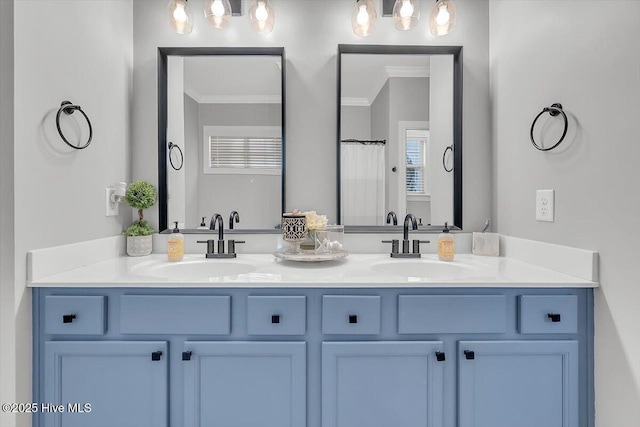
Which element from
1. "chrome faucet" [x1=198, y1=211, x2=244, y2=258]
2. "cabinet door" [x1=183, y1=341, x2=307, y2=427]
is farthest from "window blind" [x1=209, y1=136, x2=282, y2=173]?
"cabinet door" [x1=183, y1=341, x2=307, y2=427]

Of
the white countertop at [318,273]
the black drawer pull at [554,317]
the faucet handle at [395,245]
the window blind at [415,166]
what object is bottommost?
the black drawer pull at [554,317]

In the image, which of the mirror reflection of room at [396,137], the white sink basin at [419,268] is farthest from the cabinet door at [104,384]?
the mirror reflection of room at [396,137]

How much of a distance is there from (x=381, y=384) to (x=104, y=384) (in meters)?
0.93

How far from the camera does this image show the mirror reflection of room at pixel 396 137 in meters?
1.72

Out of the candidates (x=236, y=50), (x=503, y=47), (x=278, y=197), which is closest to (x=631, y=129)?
(x=503, y=47)

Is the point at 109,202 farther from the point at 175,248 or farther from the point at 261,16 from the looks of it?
the point at 261,16

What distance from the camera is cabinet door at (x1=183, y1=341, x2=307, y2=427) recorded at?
3.72 feet

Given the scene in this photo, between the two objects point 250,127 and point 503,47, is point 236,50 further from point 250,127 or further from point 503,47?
point 503,47

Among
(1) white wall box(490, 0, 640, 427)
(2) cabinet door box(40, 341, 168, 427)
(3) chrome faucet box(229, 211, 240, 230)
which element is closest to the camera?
(1) white wall box(490, 0, 640, 427)

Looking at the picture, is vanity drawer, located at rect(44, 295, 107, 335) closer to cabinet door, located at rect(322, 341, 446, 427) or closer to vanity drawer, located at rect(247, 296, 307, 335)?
vanity drawer, located at rect(247, 296, 307, 335)

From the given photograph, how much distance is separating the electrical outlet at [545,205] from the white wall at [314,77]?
387 millimetres

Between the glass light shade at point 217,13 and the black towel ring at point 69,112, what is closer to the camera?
the black towel ring at point 69,112

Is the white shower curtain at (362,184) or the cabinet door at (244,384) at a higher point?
the white shower curtain at (362,184)

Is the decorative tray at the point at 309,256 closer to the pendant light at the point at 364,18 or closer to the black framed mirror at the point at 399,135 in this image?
the black framed mirror at the point at 399,135
